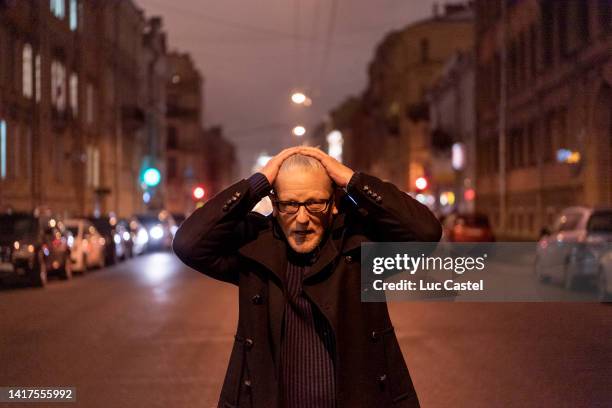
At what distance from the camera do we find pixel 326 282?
11.4 ft

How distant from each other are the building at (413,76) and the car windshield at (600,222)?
55402 millimetres

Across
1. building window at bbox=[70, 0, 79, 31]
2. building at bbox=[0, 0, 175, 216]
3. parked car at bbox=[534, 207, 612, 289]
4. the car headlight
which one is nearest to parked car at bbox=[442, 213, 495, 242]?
parked car at bbox=[534, 207, 612, 289]

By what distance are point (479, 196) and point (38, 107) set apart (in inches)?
→ 1060

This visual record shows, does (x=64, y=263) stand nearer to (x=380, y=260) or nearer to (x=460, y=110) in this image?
(x=380, y=260)

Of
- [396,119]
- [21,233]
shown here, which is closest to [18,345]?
[21,233]

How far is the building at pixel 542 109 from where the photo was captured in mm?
32219

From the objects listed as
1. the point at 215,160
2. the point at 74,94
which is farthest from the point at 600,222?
the point at 215,160

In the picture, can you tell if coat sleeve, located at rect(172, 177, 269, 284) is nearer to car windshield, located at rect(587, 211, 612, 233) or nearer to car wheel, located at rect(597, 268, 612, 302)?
car wheel, located at rect(597, 268, 612, 302)

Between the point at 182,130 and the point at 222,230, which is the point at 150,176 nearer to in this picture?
the point at 222,230

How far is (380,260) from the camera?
12.3ft

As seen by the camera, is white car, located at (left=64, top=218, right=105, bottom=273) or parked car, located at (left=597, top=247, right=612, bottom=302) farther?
white car, located at (left=64, top=218, right=105, bottom=273)

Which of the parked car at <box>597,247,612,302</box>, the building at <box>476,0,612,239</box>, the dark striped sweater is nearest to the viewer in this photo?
the dark striped sweater

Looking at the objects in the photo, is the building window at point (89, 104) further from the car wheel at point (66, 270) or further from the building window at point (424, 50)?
the building window at point (424, 50)

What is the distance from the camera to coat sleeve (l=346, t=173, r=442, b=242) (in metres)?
3.58
